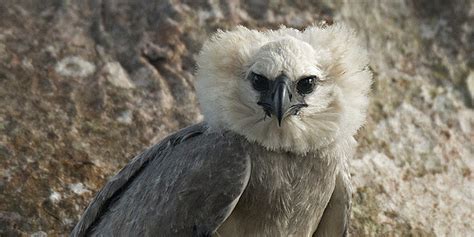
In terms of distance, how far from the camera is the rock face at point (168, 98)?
22.8 ft

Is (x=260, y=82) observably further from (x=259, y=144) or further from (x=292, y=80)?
(x=259, y=144)

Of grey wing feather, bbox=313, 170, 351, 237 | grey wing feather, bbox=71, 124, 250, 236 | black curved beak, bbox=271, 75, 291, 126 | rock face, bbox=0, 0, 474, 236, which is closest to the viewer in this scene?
black curved beak, bbox=271, 75, 291, 126

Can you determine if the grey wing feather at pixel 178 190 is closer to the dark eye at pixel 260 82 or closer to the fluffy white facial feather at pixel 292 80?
the fluffy white facial feather at pixel 292 80

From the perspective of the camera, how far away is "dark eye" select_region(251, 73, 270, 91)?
4.91m

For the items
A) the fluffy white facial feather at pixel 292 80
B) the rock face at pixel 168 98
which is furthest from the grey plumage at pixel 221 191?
the rock face at pixel 168 98

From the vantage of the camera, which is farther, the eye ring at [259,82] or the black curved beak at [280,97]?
the eye ring at [259,82]

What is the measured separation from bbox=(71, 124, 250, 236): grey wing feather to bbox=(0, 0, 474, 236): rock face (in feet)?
3.97

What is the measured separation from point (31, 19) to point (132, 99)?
151cm

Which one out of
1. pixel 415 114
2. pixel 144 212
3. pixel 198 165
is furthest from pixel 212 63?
pixel 415 114

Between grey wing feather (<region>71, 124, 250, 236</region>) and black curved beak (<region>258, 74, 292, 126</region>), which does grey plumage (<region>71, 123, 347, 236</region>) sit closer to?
grey wing feather (<region>71, 124, 250, 236</region>)

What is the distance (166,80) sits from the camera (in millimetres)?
8070

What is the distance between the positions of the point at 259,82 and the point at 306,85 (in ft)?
0.94

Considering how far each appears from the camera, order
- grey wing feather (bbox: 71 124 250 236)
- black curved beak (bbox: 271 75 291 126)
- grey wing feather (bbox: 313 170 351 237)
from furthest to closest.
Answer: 1. grey wing feather (bbox: 313 170 351 237)
2. grey wing feather (bbox: 71 124 250 236)
3. black curved beak (bbox: 271 75 291 126)

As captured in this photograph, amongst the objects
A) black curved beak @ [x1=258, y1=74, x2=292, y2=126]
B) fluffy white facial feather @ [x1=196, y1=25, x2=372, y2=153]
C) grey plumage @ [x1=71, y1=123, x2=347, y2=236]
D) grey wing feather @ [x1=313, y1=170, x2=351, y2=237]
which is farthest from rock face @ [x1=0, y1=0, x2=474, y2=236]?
black curved beak @ [x1=258, y1=74, x2=292, y2=126]
